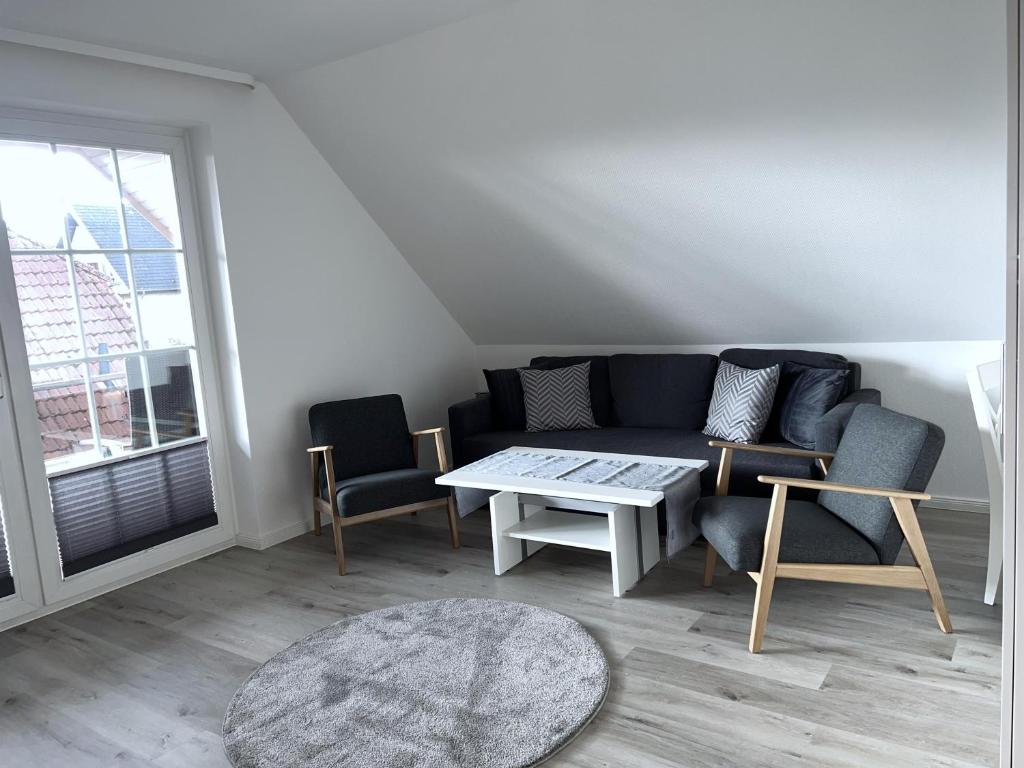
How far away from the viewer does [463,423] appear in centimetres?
474

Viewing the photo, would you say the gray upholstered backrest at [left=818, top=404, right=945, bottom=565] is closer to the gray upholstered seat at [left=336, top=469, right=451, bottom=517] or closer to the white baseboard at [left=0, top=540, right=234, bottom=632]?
the gray upholstered seat at [left=336, top=469, right=451, bottom=517]

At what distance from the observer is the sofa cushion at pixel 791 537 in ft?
9.16

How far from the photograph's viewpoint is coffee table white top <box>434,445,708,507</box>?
10.6 ft

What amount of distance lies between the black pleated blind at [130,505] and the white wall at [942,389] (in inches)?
140

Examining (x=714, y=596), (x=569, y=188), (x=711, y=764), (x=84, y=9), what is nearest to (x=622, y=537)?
(x=714, y=596)

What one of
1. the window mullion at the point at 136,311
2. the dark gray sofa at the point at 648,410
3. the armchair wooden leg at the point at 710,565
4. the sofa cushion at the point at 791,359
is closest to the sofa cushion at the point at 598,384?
the dark gray sofa at the point at 648,410

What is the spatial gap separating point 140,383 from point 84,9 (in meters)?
1.72

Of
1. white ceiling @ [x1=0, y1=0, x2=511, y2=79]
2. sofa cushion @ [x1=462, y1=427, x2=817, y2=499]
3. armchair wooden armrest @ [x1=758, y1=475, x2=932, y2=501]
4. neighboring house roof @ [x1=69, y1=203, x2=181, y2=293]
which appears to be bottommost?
sofa cushion @ [x1=462, y1=427, x2=817, y2=499]

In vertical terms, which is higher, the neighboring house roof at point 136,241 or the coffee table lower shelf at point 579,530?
the neighboring house roof at point 136,241

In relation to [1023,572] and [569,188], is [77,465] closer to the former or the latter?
[569,188]

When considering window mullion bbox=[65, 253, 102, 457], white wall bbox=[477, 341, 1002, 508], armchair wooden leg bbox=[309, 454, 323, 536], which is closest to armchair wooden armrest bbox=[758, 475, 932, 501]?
white wall bbox=[477, 341, 1002, 508]

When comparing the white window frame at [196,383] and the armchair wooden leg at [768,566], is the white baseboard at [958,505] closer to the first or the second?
the armchair wooden leg at [768,566]

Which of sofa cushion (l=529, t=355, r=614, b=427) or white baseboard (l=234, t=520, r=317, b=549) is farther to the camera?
sofa cushion (l=529, t=355, r=614, b=427)

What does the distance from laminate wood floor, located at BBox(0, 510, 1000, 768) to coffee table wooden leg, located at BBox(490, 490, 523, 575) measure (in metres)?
0.08
